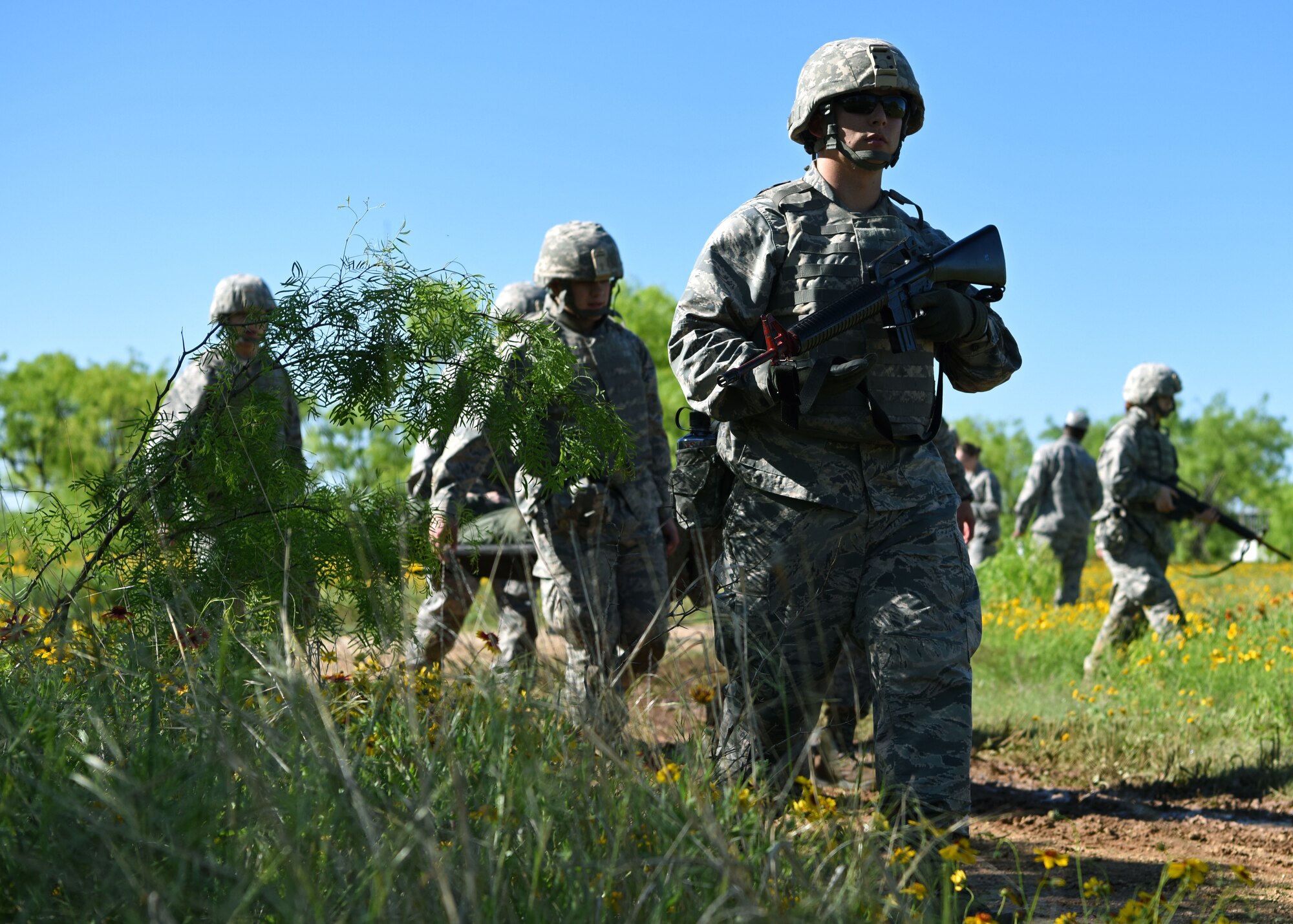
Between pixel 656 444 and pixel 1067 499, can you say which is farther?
pixel 1067 499

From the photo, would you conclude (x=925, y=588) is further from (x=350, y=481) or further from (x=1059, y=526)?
(x=1059, y=526)

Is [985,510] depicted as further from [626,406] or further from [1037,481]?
[626,406]

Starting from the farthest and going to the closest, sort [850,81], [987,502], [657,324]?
[657,324], [987,502], [850,81]

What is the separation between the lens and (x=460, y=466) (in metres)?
5.64

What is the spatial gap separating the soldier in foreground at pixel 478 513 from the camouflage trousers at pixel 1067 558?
758cm

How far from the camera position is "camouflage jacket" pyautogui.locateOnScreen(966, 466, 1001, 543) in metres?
15.9

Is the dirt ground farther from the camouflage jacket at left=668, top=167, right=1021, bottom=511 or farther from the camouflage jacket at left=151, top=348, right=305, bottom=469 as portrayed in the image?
the camouflage jacket at left=151, top=348, right=305, bottom=469

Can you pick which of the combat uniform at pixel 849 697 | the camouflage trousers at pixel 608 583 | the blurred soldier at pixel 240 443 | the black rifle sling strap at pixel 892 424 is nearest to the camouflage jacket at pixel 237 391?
the blurred soldier at pixel 240 443

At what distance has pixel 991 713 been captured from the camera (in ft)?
23.4

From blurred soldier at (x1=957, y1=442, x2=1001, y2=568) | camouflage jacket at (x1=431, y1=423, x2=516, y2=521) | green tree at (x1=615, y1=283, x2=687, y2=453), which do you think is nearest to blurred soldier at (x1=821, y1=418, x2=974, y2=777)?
camouflage jacket at (x1=431, y1=423, x2=516, y2=521)

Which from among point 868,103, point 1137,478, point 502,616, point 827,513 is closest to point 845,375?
point 827,513

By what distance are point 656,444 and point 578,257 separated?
90 centimetres

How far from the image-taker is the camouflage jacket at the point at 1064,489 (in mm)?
12656

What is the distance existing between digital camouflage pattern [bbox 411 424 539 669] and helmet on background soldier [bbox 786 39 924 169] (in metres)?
2.08
